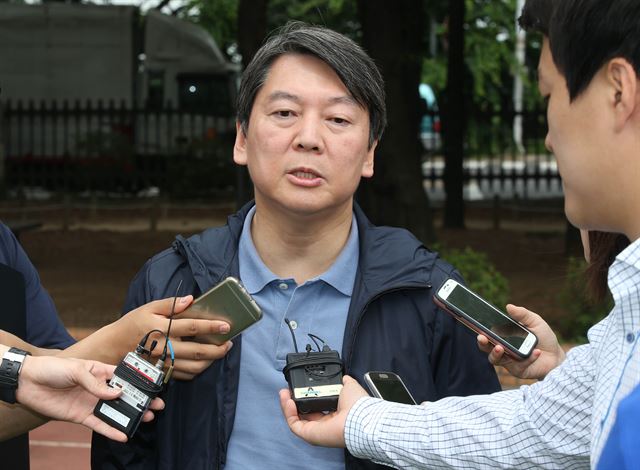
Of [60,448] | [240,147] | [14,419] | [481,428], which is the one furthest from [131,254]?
[481,428]

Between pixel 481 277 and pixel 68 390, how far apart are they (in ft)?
20.5

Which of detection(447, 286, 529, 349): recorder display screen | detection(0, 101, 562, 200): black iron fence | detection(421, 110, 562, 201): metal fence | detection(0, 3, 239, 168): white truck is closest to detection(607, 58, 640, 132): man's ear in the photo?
detection(447, 286, 529, 349): recorder display screen

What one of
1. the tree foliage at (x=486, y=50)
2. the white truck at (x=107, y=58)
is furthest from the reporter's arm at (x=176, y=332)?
the tree foliage at (x=486, y=50)

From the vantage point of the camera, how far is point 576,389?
229cm

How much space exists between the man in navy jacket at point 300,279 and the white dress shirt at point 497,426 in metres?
0.32

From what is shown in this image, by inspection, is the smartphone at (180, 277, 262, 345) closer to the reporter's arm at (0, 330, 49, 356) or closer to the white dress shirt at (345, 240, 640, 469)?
the white dress shirt at (345, 240, 640, 469)

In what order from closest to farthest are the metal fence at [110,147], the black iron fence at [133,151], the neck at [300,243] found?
the neck at [300,243], the black iron fence at [133,151], the metal fence at [110,147]

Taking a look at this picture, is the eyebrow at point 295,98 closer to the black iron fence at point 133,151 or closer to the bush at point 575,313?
the bush at point 575,313

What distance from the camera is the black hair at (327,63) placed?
115 inches

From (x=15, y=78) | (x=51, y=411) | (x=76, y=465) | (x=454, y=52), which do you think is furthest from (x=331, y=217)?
(x=15, y=78)

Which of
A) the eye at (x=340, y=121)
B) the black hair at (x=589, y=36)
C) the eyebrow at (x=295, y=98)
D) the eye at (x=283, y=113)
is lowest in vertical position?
the eye at (x=340, y=121)

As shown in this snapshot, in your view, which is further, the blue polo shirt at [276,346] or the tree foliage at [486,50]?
the tree foliage at [486,50]

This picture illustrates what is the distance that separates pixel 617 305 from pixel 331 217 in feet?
3.84

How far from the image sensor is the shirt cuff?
2.43m
